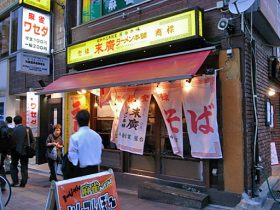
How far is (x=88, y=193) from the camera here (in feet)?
14.4

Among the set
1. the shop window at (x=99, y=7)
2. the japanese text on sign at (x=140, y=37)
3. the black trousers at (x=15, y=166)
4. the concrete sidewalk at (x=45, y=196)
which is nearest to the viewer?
the concrete sidewalk at (x=45, y=196)

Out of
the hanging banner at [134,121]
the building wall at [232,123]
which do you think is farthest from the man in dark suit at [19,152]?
the building wall at [232,123]

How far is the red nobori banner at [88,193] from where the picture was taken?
163 inches

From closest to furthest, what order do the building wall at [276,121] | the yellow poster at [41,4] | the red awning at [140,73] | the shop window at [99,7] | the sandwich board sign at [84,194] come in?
the sandwich board sign at [84,194]
the red awning at [140,73]
the shop window at [99,7]
the building wall at [276,121]
the yellow poster at [41,4]

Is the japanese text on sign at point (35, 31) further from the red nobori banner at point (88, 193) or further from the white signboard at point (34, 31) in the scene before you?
the red nobori banner at point (88, 193)

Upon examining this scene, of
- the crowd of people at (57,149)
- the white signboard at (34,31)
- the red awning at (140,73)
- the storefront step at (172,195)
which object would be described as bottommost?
the storefront step at (172,195)

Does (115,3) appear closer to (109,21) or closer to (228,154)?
(109,21)

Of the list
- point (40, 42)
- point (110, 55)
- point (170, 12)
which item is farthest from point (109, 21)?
point (40, 42)

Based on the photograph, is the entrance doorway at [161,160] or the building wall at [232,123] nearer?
the building wall at [232,123]

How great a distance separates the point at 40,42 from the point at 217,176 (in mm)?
8348

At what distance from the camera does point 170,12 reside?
7.65 m

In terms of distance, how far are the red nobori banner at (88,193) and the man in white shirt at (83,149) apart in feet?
1.37

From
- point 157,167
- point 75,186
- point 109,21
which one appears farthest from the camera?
point 109,21

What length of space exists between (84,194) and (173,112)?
366 cm
